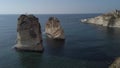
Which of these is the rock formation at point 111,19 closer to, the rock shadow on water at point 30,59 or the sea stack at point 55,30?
the sea stack at point 55,30

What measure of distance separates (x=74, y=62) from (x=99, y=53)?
543 inches

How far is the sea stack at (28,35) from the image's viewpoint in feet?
222

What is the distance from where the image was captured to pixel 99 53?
213 ft

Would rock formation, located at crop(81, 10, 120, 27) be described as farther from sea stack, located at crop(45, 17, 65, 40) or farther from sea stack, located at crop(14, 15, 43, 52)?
sea stack, located at crop(14, 15, 43, 52)

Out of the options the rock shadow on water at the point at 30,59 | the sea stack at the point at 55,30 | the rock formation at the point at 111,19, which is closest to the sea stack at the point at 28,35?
the rock shadow on water at the point at 30,59

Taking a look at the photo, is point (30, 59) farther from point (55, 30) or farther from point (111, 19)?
point (111, 19)

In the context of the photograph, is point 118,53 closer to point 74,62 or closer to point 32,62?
point 74,62

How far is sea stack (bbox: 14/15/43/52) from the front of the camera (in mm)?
67562

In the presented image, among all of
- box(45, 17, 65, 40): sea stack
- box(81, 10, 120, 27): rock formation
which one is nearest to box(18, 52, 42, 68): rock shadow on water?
box(45, 17, 65, 40): sea stack

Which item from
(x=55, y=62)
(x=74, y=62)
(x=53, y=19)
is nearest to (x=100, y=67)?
(x=74, y=62)

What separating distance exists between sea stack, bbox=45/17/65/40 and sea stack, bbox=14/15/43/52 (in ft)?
76.9

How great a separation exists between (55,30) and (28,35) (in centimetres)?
2726

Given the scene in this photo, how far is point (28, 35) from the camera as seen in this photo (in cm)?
6794

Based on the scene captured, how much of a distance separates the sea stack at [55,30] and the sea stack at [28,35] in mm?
23445
